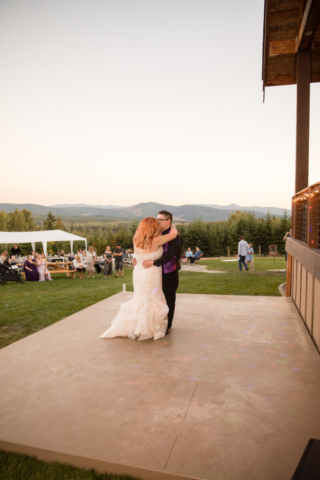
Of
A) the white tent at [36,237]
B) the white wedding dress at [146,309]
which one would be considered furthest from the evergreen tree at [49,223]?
the white wedding dress at [146,309]

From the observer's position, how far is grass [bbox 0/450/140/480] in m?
1.72

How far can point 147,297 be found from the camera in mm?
3875

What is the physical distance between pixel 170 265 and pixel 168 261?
111 mm

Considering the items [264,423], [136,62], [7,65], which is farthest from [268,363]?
[136,62]

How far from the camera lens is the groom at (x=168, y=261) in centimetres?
392

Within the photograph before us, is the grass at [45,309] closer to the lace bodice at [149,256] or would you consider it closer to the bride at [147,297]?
the bride at [147,297]

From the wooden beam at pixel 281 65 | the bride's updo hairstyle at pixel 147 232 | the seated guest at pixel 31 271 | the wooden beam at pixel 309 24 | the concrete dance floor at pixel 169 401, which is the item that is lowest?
the seated guest at pixel 31 271

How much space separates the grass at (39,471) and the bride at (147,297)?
2024 mm

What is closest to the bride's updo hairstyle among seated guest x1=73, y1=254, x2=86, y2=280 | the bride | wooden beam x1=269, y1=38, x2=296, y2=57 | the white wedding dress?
the bride

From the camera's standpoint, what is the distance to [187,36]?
1478cm

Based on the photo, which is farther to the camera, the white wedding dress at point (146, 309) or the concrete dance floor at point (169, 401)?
the white wedding dress at point (146, 309)

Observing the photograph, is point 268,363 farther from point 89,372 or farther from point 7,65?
point 7,65

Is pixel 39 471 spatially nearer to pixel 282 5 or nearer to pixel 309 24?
pixel 309 24

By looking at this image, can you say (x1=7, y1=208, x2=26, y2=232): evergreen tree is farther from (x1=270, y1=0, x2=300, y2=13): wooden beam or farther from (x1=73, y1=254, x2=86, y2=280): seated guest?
(x1=270, y1=0, x2=300, y2=13): wooden beam
